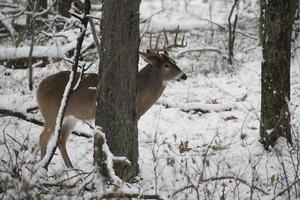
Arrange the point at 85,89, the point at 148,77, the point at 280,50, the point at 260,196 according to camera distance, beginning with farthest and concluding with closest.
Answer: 1. the point at 148,77
2. the point at 85,89
3. the point at 280,50
4. the point at 260,196

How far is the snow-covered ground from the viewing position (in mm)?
4465

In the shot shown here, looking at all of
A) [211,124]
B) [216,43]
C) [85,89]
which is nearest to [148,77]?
[85,89]

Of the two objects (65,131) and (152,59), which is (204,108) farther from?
(65,131)

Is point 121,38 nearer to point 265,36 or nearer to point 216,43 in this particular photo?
point 265,36

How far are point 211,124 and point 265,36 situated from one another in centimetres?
233

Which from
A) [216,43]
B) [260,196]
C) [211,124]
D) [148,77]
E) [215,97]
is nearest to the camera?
[260,196]

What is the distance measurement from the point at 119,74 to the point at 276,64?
6.58ft

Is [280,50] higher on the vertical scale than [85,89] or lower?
higher

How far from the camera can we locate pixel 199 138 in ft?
22.2

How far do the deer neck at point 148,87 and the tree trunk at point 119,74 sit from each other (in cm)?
134

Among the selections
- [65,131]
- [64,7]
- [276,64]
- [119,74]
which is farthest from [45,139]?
[64,7]

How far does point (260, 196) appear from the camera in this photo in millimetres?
4410

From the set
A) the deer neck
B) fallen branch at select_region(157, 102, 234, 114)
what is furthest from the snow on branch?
fallen branch at select_region(157, 102, 234, 114)

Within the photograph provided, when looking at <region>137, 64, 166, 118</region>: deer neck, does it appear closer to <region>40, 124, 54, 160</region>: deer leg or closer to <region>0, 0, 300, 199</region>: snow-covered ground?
<region>0, 0, 300, 199</region>: snow-covered ground
